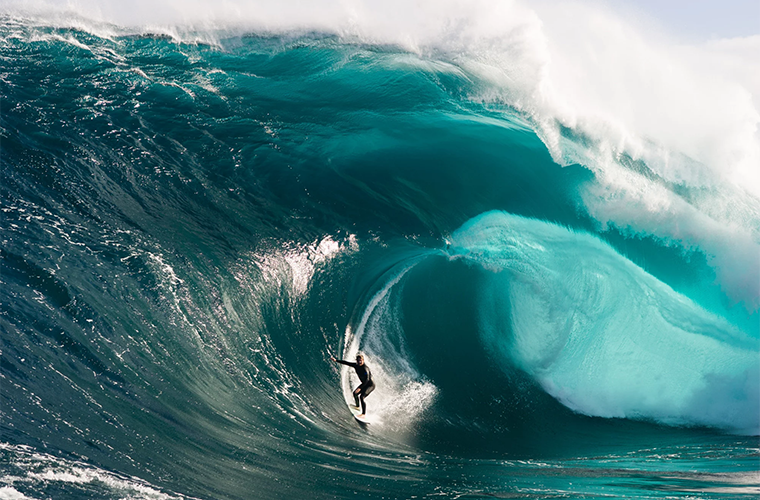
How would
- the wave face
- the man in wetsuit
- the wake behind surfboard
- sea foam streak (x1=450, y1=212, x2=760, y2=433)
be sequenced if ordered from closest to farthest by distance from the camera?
1. the wave face
2. the man in wetsuit
3. the wake behind surfboard
4. sea foam streak (x1=450, y1=212, x2=760, y2=433)

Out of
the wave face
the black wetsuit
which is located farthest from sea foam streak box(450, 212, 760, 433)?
the black wetsuit

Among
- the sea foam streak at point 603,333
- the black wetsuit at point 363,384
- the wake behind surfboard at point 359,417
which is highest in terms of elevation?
the sea foam streak at point 603,333

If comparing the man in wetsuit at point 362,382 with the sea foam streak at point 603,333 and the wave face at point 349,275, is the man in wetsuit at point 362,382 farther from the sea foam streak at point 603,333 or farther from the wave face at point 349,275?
the sea foam streak at point 603,333

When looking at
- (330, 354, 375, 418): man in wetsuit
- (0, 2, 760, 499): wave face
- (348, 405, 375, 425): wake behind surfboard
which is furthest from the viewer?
(348, 405, 375, 425): wake behind surfboard

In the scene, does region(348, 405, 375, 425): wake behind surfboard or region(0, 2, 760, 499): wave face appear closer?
region(0, 2, 760, 499): wave face

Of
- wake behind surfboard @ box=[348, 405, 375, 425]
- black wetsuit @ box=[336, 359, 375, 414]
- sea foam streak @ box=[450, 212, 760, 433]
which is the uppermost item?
sea foam streak @ box=[450, 212, 760, 433]

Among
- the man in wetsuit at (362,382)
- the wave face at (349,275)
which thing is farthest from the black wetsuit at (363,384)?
the wave face at (349,275)

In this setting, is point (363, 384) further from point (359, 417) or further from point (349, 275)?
point (349, 275)

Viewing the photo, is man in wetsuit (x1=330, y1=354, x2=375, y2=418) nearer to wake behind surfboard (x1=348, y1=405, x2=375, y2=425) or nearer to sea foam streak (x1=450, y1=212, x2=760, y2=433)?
wake behind surfboard (x1=348, y1=405, x2=375, y2=425)

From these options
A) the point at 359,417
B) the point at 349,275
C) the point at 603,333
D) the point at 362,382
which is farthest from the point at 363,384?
the point at 603,333
